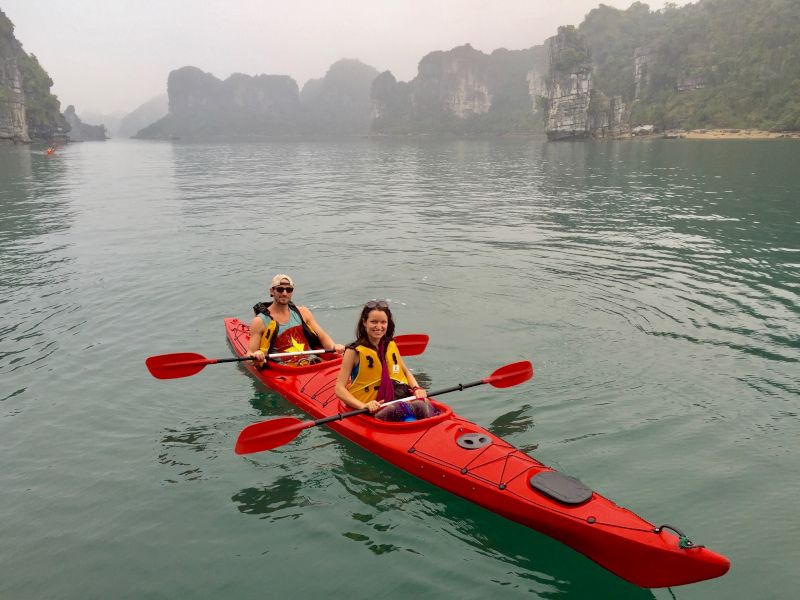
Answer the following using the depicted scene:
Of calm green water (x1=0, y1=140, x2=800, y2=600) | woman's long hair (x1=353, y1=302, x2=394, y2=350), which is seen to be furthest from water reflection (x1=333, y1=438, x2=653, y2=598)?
woman's long hair (x1=353, y1=302, x2=394, y2=350)

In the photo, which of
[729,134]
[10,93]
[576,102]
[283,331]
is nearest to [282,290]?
[283,331]

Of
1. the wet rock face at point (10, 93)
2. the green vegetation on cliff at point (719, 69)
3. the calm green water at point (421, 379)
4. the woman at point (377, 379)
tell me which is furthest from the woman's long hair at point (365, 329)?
the wet rock face at point (10, 93)

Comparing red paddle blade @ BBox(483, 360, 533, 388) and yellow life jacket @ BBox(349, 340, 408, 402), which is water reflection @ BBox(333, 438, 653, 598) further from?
red paddle blade @ BBox(483, 360, 533, 388)

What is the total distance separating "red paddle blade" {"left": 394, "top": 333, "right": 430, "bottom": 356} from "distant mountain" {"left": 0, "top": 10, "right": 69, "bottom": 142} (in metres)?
107

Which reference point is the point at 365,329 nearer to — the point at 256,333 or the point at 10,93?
the point at 256,333

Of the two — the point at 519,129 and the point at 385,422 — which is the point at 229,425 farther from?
the point at 519,129

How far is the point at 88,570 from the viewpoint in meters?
5.45

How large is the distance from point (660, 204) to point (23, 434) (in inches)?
987

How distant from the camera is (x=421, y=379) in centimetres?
935

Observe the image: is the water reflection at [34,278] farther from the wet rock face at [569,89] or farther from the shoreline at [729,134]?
the wet rock face at [569,89]

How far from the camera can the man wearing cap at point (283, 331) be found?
8836 millimetres

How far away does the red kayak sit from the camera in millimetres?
4648

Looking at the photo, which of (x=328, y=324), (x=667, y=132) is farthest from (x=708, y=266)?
(x=667, y=132)

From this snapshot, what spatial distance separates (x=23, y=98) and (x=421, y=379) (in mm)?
120888
